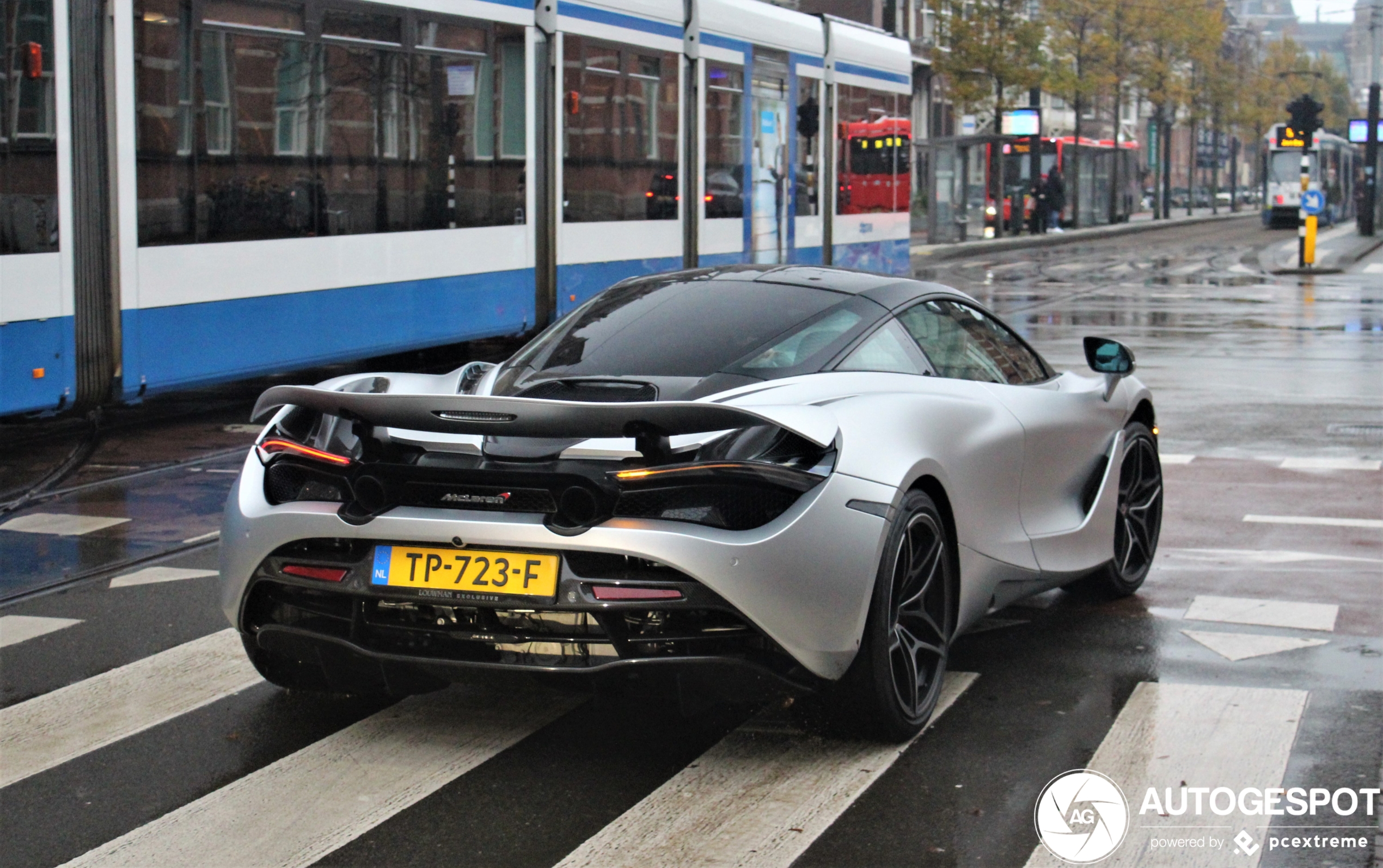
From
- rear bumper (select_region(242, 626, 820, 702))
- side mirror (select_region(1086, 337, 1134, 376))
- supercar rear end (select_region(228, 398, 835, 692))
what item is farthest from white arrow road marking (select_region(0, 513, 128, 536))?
side mirror (select_region(1086, 337, 1134, 376))

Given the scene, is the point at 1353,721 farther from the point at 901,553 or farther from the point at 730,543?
the point at 730,543

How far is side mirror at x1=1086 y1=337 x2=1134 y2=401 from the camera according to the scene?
21.2ft

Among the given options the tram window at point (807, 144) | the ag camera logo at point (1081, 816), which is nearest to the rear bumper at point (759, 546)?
the ag camera logo at point (1081, 816)

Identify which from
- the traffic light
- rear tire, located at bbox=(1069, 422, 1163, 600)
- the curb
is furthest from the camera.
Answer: the curb

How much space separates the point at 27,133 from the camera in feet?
30.6

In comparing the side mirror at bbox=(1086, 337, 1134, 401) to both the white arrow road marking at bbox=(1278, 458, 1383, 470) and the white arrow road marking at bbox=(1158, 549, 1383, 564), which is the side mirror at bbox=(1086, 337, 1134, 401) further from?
the white arrow road marking at bbox=(1278, 458, 1383, 470)

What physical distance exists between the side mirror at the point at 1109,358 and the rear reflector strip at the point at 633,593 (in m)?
2.63

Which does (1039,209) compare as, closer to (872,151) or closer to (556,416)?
(872,151)

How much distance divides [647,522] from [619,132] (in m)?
11.5

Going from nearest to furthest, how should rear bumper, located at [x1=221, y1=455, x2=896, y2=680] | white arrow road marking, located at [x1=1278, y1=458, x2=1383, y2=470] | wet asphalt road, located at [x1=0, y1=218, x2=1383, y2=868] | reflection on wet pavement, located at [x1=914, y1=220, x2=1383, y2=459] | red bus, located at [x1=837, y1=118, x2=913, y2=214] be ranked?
wet asphalt road, located at [x1=0, y1=218, x2=1383, y2=868], rear bumper, located at [x1=221, y1=455, x2=896, y2=680], white arrow road marking, located at [x1=1278, y1=458, x2=1383, y2=470], reflection on wet pavement, located at [x1=914, y1=220, x2=1383, y2=459], red bus, located at [x1=837, y1=118, x2=913, y2=214]

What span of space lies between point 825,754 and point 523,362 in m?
1.59

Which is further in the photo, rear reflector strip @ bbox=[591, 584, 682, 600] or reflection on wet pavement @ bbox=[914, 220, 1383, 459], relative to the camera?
reflection on wet pavement @ bbox=[914, 220, 1383, 459]

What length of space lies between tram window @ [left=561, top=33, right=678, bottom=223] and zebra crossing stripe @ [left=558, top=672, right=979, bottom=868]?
10.4 m

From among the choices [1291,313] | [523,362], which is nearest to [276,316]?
[523,362]
